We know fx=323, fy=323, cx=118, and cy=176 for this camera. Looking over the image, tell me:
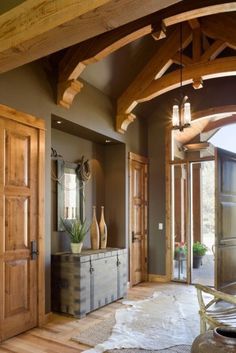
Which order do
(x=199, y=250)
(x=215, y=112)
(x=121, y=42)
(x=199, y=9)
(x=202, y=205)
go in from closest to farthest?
(x=199, y=9)
(x=121, y=42)
(x=215, y=112)
(x=199, y=250)
(x=202, y=205)

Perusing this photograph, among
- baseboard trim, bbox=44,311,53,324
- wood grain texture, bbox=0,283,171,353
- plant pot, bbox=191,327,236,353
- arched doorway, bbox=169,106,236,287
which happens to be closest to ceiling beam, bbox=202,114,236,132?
arched doorway, bbox=169,106,236,287

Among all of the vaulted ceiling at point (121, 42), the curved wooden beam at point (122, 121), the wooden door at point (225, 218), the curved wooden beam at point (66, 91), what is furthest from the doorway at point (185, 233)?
the curved wooden beam at point (66, 91)

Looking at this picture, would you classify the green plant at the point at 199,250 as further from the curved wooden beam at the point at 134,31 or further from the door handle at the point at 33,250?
the curved wooden beam at the point at 134,31

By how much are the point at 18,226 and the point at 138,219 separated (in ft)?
9.91

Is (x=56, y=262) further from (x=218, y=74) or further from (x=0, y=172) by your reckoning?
(x=218, y=74)

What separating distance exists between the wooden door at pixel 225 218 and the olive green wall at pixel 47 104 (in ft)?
6.12

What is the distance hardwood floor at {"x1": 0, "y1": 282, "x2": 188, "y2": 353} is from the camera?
320 centimetres

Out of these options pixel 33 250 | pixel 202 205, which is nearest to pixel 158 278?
pixel 202 205

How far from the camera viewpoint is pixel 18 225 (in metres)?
3.66

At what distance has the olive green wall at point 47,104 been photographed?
→ 365 cm

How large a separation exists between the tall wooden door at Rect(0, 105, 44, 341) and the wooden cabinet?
0.45m

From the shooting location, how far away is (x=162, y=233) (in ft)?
20.7

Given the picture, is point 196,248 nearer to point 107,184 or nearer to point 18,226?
point 107,184

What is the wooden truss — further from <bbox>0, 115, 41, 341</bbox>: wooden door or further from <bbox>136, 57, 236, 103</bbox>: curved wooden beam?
<bbox>0, 115, 41, 341</bbox>: wooden door
